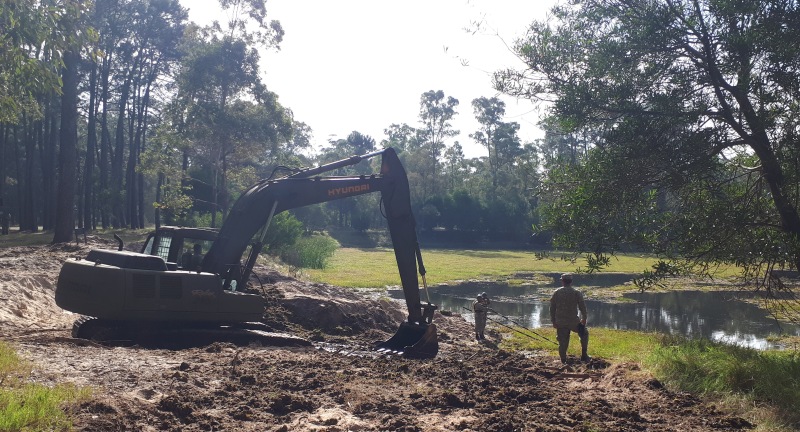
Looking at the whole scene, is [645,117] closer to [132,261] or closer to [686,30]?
[686,30]

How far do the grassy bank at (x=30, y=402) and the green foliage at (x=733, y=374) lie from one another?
8.16 meters

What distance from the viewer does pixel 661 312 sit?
95.8 feet

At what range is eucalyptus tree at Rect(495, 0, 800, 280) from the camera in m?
11.6

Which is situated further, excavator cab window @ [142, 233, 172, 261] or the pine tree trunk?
the pine tree trunk

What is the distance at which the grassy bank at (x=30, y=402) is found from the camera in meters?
6.44

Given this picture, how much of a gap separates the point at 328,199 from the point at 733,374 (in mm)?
8144

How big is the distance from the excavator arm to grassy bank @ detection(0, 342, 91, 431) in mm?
6085

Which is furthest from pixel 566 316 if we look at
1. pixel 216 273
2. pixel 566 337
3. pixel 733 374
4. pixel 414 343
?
pixel 216 273

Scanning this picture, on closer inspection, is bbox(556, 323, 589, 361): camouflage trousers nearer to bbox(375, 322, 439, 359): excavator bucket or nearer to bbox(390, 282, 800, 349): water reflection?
bbox(375, 322, 439, 359): excavator bucket

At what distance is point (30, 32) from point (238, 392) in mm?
6291

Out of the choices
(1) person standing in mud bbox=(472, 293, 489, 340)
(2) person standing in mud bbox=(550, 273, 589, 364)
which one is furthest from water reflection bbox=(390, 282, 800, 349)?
(2) person standing in mud bbox=(550, 273, 589, 364)

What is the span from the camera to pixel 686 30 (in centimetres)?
1259

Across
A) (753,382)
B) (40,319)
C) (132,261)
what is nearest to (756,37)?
(753,382)

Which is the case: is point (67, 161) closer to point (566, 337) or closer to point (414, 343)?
point (414, 343)
